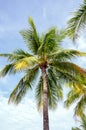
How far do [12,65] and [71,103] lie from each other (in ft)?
36.3

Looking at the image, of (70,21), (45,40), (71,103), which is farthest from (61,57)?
(71,103)

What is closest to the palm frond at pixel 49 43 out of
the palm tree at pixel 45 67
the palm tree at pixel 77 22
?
the palm tree at pixel 45 67

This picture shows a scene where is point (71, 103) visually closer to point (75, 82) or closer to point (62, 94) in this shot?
point (62, 94)

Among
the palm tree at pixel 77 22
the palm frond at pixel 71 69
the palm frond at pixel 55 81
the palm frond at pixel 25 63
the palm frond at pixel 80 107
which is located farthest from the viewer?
the palm frond at pixel 80 107

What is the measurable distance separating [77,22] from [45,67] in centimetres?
951

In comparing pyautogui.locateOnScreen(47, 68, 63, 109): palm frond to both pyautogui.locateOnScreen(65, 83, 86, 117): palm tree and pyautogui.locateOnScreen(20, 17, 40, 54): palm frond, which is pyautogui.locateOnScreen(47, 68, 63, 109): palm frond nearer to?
pyautogui.locateOnScreen(20, 17, 40, 54): palm frond

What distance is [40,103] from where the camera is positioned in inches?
984

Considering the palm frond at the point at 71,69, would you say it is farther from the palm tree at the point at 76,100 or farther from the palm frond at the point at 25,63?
the palm tree at the point at 76,100

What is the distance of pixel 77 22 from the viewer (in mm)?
14312

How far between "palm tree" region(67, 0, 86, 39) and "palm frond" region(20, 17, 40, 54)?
1001 cm

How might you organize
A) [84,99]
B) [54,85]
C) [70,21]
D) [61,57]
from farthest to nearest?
[84,99] < [54,85] < [61,57] < [70,21]

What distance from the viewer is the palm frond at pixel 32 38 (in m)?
24.4

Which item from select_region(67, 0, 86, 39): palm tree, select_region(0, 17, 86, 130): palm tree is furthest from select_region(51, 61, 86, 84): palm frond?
select_region(67, 0, 86, 39): palm tree

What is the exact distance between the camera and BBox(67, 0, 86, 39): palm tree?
14133 mm
